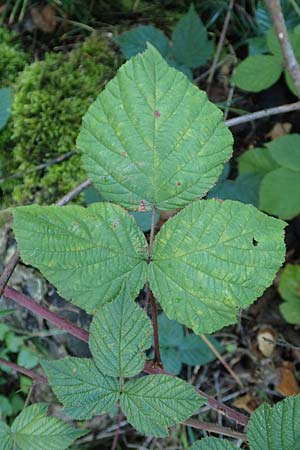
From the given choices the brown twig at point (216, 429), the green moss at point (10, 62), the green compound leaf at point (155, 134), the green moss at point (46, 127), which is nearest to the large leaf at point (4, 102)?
the green moss at point (46, 127)

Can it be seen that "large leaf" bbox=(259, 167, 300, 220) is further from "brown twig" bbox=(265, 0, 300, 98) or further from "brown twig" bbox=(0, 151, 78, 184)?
"brown twig" bbox=(0, 151, 78, 184)

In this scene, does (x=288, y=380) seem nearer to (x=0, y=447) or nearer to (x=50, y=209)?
(x=0, y=447)

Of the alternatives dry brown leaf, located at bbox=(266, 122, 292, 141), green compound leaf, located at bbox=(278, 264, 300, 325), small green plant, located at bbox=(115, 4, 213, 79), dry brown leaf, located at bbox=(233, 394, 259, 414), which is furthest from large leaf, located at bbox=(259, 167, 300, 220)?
dry brown leaf, located at bbox=(233, 394, 259, 414)

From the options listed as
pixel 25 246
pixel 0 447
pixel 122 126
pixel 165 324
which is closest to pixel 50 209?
pixel 25 246

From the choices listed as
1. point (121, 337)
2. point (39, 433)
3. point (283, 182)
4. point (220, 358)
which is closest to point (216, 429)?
point (121, 337)

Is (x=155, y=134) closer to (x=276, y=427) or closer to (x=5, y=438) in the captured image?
(x=276, y=427)

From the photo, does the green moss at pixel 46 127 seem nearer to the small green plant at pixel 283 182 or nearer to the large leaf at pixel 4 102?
the large leaf at pixel 4 102
